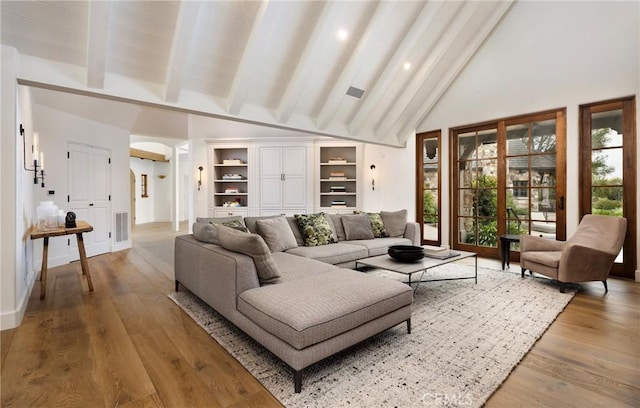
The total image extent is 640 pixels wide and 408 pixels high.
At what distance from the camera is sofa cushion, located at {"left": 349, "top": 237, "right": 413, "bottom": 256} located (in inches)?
162

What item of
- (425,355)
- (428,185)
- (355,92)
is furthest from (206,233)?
(428,185)

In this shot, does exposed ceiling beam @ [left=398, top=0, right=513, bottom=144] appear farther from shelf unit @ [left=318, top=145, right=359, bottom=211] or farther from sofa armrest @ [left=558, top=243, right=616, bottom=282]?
sofa armrest @ [left=558, top=243, right=616, bottom=282]

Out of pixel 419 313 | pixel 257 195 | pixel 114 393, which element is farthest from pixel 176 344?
pixel 257 195

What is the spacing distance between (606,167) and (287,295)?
4581 mm

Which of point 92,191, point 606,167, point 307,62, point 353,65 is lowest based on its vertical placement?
point 92,191

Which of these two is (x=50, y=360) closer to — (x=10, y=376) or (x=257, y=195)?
(x=10, y=376)

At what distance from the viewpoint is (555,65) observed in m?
4.38

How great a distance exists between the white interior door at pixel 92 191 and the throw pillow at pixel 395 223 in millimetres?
5014

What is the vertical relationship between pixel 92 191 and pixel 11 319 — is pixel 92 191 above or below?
above

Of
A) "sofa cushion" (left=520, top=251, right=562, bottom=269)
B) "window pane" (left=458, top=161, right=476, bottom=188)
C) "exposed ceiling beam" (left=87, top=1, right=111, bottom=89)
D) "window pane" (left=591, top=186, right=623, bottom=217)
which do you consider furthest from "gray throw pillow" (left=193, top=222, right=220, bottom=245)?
"window pane" (left=591, top=186, right=623, bottom=217)

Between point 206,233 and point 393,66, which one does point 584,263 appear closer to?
point 393,66

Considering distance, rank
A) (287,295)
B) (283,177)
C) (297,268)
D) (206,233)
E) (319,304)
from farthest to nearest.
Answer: (283,177) → (206,233) → (297,268) → (287,295) → (319,304)

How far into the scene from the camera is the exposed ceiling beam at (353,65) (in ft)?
12.0

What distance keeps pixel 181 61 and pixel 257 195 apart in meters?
3.89
